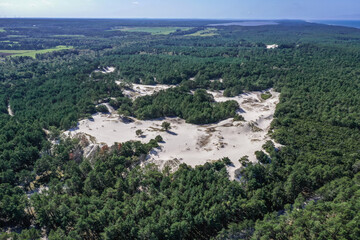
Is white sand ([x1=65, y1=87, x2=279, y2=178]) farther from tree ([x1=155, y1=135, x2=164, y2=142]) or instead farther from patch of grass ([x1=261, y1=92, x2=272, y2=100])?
patch of grass ([x1=261, y1=92, x2=272, y2=100])

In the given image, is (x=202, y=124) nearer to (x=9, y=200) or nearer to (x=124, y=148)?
(x=124, y=148)

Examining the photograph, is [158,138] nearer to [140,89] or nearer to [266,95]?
[140,89]

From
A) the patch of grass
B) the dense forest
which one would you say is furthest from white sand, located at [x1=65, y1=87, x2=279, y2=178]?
the patch of grass

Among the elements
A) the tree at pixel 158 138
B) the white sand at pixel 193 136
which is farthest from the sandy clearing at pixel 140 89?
the tree at pixel 158 138

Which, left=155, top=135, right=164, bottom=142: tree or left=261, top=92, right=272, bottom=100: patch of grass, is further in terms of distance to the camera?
left=261, top=92, right=272, bottom=100: patch of grass

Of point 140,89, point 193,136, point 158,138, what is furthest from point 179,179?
point 140,89

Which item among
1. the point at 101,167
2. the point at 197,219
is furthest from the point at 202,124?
the point at 197,219

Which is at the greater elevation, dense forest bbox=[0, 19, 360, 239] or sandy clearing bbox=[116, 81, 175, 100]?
sandy clearing bbox=[116, 81, 175, 100]

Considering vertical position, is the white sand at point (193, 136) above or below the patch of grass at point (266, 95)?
below

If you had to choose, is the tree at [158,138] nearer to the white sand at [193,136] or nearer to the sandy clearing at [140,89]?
the white sand at [193,136]
